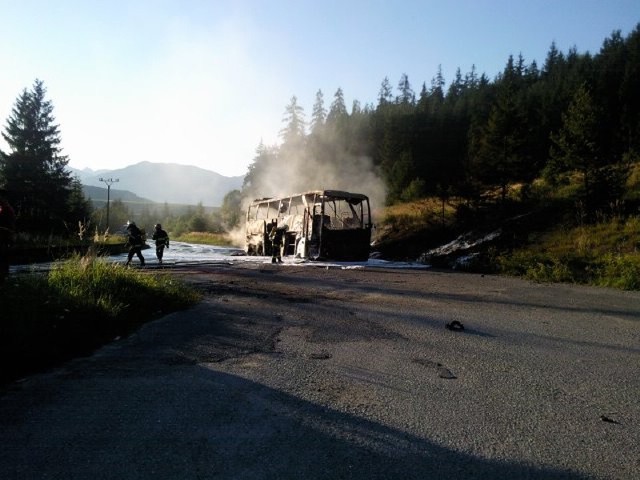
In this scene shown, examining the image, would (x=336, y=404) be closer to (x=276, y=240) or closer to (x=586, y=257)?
(x=586, y=257)

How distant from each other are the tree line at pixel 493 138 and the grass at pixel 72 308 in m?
18.8

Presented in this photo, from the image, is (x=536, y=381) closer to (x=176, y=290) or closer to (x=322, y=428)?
(x=322, y=428)

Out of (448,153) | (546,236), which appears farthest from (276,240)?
(448,153)

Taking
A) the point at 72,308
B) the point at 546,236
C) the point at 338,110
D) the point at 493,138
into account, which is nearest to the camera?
the point at 72,308

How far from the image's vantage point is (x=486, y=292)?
10375mm

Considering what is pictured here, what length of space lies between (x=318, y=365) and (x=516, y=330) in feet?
10.3

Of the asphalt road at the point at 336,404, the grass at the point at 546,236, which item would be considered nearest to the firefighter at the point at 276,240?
the grass at the point at 546,236

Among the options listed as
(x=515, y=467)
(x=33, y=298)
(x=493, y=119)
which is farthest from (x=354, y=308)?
(x=493, y=119)

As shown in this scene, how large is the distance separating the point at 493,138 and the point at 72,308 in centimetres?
2742

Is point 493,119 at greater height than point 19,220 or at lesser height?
greater

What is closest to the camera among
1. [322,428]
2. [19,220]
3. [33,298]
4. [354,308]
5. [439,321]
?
[322,428]

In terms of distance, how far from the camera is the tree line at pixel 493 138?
22.8 metres

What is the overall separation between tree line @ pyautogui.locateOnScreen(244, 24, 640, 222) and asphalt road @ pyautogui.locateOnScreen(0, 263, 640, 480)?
17.5 m

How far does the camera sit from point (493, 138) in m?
28.2
